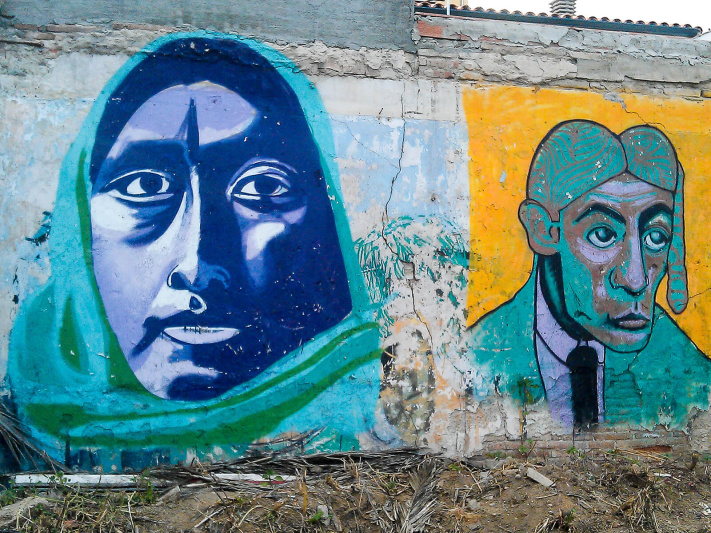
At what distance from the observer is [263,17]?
5.08 meters

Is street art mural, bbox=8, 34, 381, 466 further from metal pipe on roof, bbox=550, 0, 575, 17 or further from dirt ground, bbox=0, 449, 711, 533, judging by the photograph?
metal pipe on roof, bbox=550, 0, 575, 17

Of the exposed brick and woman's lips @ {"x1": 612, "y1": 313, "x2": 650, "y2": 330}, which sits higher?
the exposed brick

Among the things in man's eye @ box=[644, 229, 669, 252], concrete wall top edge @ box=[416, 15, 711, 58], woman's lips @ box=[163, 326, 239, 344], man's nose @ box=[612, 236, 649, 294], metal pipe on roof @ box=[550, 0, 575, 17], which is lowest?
woman's lips @ box=[163, 326, 239, 344]

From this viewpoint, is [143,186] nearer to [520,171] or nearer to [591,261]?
[520,171]

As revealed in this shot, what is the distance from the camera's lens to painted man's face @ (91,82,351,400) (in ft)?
15.9

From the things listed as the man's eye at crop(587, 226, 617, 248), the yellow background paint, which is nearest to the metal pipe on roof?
the yellow background paint

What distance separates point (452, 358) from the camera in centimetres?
532

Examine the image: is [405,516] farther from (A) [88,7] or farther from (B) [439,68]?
(A) [88,7]

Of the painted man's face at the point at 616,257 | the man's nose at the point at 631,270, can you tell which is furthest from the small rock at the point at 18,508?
the man's nose at the point at 631,270

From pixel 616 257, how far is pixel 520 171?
1.12 meters

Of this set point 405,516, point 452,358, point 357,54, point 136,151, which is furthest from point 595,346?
point 136,151

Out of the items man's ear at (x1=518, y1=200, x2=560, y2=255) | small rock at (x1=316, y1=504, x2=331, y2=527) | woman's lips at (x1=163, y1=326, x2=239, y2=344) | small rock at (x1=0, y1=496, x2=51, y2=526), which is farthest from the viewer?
man's ear at (x1=518, y1=200, x2=560, y2=255)

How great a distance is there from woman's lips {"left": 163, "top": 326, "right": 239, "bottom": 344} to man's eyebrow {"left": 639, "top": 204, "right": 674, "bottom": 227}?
3559 millimetres

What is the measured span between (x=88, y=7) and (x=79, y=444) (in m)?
3.20
